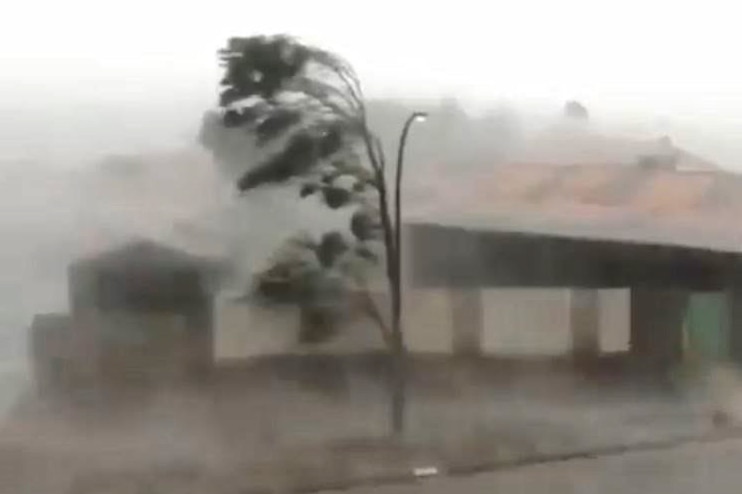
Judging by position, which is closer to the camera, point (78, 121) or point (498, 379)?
point (78, 121)

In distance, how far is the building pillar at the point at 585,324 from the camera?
0.91 meters

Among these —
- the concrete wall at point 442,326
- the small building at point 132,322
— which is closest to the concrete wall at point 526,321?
the concrete wall at point 442,326

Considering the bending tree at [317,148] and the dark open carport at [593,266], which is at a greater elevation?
the bending tree at [317,148]

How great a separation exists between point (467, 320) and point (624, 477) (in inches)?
7.0

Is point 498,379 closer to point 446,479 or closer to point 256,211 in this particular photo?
point 446,479

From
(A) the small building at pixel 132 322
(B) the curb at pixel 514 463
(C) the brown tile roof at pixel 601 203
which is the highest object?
(C) the brown tile roof at pixel 601 203

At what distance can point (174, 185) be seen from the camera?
795 mm

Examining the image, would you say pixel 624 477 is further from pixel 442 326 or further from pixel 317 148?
pixel 317 148

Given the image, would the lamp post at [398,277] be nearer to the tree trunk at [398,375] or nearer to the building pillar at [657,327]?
the tree trunk at [398,375]

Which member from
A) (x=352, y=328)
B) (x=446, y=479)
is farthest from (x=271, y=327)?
(x=446, y=479)

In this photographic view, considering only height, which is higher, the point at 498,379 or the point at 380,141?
the point at 380,141

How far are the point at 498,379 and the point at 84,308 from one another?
1.01 feet

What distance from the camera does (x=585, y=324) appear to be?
92 cm

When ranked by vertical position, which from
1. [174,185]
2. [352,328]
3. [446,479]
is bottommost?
[446,479]
